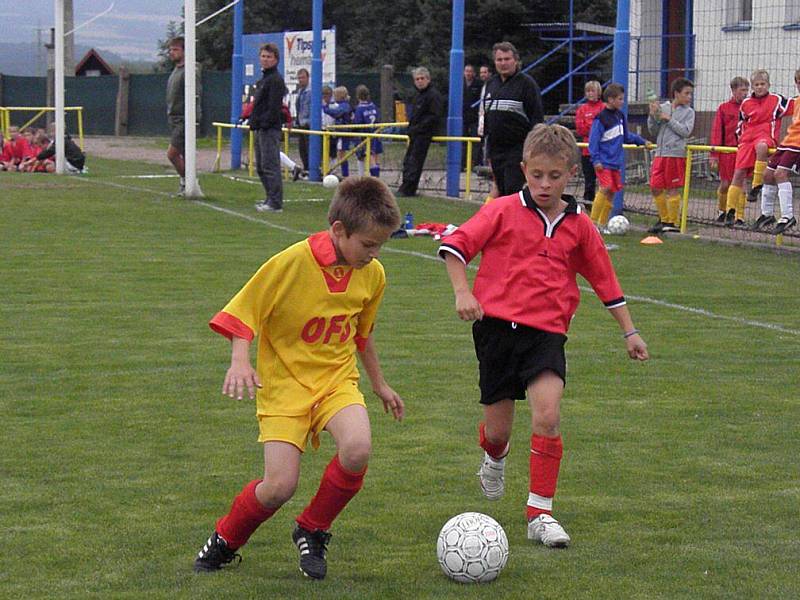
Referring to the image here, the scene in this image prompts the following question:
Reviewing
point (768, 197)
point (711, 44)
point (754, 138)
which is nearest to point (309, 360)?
point (768, 197)

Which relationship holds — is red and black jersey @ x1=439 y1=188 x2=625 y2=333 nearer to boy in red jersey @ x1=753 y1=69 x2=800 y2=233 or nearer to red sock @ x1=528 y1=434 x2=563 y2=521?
red sock @ x1=528 y1=434 x2=563 y2=521

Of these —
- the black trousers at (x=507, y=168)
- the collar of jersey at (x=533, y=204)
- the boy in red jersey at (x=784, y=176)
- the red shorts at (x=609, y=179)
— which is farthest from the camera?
the red shorts at (x=609, y=179)

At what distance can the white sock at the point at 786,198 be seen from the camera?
14625 mm

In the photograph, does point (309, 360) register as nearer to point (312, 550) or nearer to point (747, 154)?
point (312, 550)

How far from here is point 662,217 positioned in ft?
53.4

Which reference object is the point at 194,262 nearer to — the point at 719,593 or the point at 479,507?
the point at 479,507

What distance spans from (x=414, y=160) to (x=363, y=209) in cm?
1644

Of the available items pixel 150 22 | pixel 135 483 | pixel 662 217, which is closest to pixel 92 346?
pixel 135 483

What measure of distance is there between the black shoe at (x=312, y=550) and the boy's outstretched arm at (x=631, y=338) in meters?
1.39

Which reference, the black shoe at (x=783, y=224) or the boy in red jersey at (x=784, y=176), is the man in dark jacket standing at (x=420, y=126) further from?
the black shoe at (x=783, y=224)

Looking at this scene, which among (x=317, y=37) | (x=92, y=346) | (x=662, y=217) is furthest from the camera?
(x=317, y=37)

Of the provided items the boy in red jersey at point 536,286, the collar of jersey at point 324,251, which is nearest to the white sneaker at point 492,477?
the boy in red jersey at point 536,286

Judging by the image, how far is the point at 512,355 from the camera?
5238 mm

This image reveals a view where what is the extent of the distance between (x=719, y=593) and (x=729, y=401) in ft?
10.2
